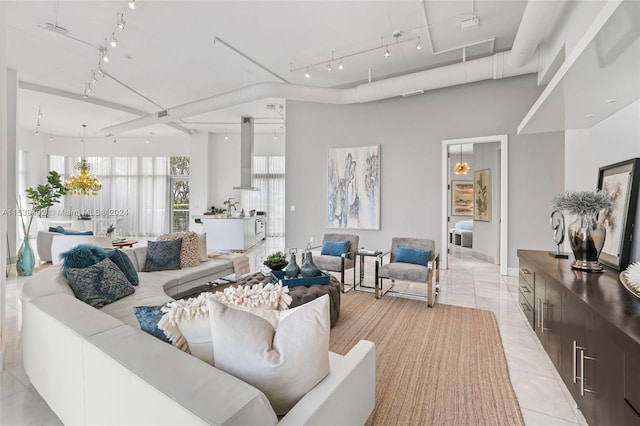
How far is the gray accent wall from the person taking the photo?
525cm

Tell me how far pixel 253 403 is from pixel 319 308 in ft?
1.38

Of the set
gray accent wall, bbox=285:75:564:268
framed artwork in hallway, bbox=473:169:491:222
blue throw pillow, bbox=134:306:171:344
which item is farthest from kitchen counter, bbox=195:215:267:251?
blue throw pillow, bbox=134:306:171:344

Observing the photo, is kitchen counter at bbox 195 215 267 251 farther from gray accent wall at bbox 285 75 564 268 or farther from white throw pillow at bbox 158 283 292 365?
white throw pillow at bbox 158 283 292 365

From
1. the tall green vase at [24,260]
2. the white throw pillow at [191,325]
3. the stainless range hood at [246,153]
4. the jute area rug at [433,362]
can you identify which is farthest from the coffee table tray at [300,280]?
the stainless range hood at [246,153]

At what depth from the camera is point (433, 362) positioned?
99.8 inches

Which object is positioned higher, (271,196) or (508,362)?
(271,196)

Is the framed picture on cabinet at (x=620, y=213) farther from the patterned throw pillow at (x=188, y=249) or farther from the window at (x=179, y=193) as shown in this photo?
the window at (x=179, y=193)

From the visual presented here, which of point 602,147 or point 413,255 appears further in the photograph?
point 413,255

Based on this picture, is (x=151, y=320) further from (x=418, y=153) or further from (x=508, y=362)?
(x=418, y=153)

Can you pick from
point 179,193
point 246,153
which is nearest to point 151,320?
point 246,153

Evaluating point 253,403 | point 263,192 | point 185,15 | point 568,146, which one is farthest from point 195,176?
point 253,403

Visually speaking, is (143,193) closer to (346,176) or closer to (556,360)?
(346,176)

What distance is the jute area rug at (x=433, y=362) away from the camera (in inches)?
76.0

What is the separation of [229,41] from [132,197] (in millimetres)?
9383
